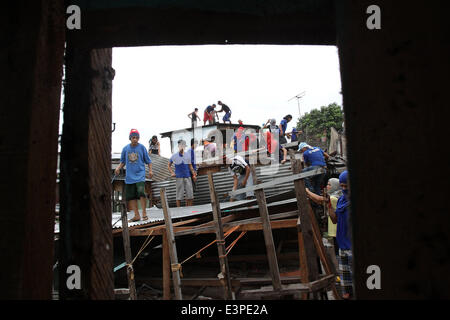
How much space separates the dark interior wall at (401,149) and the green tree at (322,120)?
3109 centimetres

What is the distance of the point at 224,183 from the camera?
10.3 meters

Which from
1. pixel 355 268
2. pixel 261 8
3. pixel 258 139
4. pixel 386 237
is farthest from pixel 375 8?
pixel 258 139

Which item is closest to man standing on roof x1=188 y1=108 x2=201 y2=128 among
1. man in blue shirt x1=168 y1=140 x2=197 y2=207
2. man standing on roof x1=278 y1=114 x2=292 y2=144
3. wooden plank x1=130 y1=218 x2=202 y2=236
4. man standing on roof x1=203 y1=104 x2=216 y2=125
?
man standing on roof x1=203 y1=104 x2=216 y2=125

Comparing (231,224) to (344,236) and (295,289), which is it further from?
(344,236)

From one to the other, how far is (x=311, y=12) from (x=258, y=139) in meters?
10.4

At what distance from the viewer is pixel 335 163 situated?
494 inches

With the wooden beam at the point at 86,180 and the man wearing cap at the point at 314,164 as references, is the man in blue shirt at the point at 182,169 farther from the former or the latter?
the wooden beam at the point at 86,180

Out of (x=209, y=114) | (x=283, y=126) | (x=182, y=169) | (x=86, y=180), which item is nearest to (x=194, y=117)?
(x=209, y=114)

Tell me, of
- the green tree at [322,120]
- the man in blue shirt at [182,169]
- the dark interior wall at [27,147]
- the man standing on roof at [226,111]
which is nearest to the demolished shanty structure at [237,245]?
the man in blue shirt at [182,169]

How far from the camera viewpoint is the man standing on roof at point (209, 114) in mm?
21391

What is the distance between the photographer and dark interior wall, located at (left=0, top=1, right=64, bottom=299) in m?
1.02

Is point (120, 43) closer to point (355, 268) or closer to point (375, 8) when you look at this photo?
point (375, 8)

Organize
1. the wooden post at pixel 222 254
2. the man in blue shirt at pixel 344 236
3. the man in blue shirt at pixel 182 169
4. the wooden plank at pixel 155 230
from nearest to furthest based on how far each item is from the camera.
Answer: the man in blue shirt at pixel 344 236 < the wooden post at pixel 222 254 < the wooden plank at pixel 155 230 < the man in blue shirt at pixel 182 169

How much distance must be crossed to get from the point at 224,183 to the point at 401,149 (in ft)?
31.0
